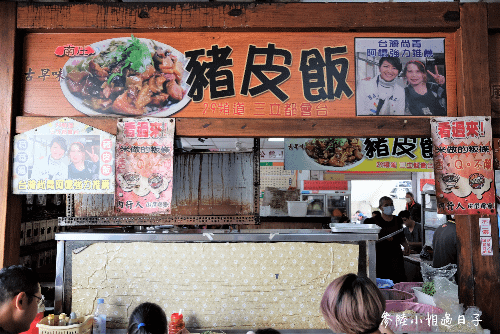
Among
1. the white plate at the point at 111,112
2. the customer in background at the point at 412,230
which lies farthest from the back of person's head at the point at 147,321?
the customer in background at the point at 412,230

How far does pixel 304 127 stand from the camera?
11.5 feet

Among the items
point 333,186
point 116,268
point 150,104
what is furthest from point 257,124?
point 333,186

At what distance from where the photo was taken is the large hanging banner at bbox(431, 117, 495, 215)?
11.3 ft

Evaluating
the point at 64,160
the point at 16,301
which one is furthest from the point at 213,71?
the point at 16,301

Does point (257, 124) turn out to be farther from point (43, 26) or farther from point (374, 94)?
point (43, 26)

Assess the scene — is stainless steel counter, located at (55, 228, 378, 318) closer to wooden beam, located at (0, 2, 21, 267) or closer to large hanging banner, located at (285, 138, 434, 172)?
wooden beam, located at (0, 2, 21, 267)

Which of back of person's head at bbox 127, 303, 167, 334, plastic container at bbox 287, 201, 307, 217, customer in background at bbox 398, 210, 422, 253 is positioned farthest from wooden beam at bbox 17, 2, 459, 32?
plastic container at bbox 287, 201, 307, 217

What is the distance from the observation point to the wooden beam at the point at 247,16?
11.6 ft

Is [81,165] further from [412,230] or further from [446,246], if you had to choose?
[412,230]

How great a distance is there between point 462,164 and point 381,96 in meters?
1.02

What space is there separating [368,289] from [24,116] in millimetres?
3449

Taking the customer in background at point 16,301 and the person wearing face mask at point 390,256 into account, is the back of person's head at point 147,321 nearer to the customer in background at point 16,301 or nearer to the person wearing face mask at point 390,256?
the customer in background at point 16,301

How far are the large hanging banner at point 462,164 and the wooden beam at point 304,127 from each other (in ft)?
0.63

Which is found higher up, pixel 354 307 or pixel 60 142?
pixel 60 142
